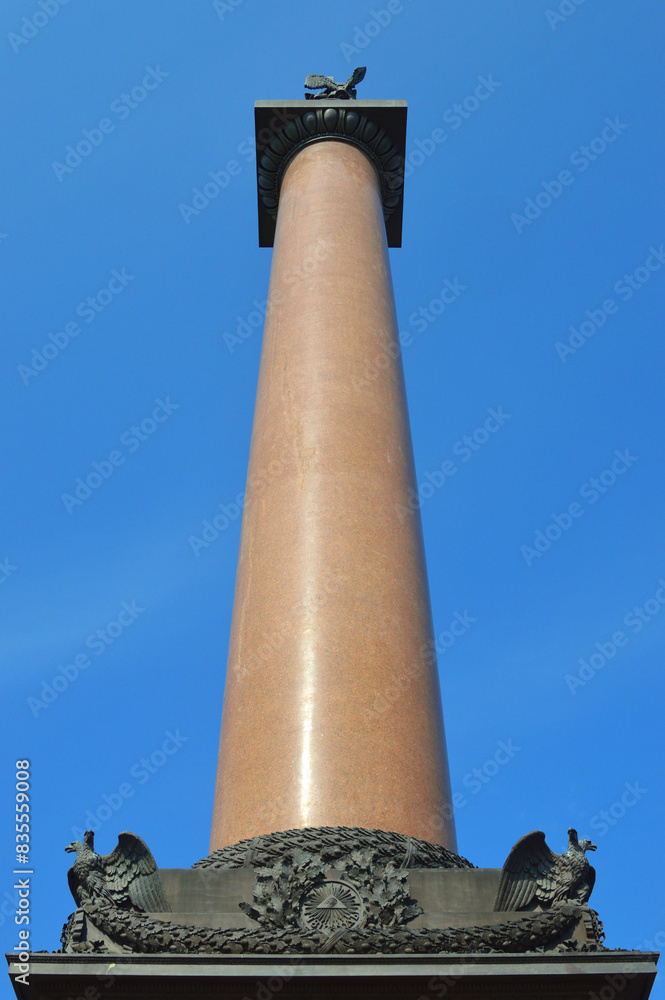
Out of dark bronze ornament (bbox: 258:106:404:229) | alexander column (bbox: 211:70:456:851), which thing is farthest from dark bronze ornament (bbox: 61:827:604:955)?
dark bronze ornament (bbox: 258:106:404:229)

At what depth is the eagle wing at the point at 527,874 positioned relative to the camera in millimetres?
10719

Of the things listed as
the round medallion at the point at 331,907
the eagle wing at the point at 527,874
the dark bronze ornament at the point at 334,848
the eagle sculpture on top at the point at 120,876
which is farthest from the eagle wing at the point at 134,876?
the eagle wing at the point at 527,874

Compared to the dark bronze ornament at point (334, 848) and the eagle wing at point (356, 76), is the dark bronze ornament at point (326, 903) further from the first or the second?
the eagle wing at point (356, 76)

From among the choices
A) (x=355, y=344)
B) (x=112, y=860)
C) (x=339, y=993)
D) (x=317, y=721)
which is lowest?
(x=339, y=993)

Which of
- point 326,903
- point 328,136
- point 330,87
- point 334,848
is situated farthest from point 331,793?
point 330,87

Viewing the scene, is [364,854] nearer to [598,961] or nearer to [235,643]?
[598,961]

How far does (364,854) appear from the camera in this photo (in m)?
10.8

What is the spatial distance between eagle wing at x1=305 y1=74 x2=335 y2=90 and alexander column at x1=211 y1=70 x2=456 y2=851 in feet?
10.7

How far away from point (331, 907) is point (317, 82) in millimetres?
16197

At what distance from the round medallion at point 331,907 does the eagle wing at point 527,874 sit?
4.62ft

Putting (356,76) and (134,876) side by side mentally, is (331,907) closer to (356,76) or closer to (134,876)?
(134,876)

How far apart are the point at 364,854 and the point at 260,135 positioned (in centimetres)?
1424

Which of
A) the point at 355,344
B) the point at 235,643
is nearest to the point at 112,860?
the point at 235,643

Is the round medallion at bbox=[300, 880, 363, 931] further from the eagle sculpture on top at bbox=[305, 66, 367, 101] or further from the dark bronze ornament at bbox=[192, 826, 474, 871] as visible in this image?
the eagle sculpture on top at bbox=[305, 66, 367, 101]
